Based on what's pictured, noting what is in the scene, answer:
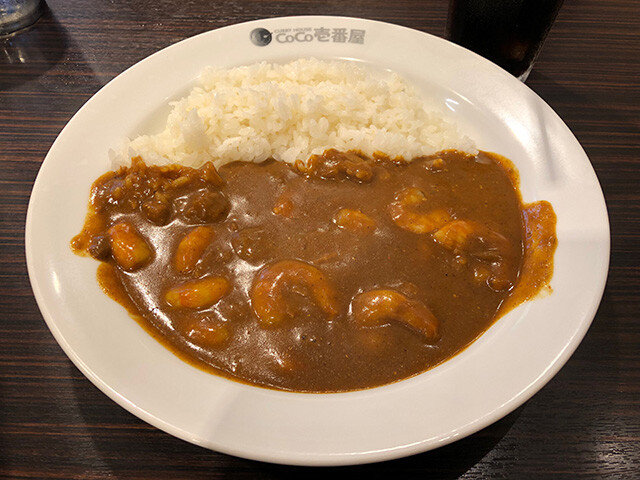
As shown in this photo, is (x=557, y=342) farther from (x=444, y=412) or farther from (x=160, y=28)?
(x=160, y=28)

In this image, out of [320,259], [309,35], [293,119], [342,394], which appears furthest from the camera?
[309,35]

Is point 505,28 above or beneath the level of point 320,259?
above

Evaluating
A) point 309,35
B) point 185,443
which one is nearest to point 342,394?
point 185,443

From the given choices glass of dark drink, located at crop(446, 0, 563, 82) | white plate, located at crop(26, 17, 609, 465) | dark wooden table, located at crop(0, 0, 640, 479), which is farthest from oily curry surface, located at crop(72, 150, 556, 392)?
glass of dark drink, located at crop(446, 0, 563, 82)

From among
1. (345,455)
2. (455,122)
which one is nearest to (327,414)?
(345,455)

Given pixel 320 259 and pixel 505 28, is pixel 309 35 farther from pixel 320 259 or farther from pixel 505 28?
pixel 320 259

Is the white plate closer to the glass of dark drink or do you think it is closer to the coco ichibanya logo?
the glass of dark drink

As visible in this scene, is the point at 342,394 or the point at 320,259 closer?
the point at 342,394
